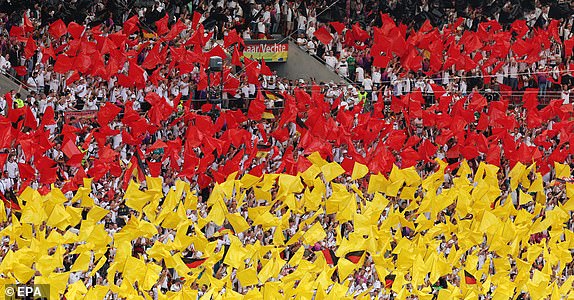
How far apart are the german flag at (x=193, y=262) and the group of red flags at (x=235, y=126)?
3194mm

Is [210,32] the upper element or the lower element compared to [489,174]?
upper

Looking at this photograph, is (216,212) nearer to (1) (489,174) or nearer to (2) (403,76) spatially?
(1) (489,174)

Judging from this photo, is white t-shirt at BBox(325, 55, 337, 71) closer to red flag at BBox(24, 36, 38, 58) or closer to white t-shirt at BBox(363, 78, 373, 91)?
white t-shirt at BBox(363, 78, 373, 91)

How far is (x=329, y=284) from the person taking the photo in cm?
2180

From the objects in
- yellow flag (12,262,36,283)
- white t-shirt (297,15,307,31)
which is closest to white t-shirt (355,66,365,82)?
white t-shirt (297,15,307,31)

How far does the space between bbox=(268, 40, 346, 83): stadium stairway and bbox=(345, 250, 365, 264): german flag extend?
9.64 metres

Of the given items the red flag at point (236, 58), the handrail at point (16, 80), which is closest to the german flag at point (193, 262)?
the handrail at point (16, 80)

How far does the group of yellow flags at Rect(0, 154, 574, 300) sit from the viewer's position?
21266mm

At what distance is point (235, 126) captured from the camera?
28.6 metres

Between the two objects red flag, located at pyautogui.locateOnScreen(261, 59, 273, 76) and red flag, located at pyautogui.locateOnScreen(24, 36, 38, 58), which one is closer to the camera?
red flag, located at pyautogui.locateOnScreen(24, 36, 38, 58)

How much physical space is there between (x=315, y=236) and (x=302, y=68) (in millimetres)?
10064

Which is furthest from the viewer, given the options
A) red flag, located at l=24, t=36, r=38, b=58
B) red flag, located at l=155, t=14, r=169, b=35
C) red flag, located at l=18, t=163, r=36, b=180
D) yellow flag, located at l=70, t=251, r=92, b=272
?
red flag, located at l=155, t=14, r=169, b=35

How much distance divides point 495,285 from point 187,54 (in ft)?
31.3

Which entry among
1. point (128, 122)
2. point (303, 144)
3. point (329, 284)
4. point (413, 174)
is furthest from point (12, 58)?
point (329, 284)
